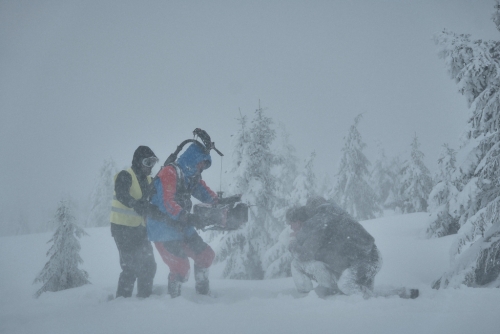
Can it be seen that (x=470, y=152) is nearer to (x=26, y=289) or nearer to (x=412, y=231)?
(x=412, y=231)

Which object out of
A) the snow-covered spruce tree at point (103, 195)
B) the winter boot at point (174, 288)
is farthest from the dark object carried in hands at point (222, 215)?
the snow-covered spruce tree at point (103, 195)

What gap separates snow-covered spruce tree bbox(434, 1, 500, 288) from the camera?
4.44 meters

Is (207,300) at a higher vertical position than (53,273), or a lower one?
higher

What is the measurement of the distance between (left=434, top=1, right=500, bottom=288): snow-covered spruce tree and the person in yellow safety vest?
16.0ft

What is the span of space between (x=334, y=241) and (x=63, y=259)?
427 inches

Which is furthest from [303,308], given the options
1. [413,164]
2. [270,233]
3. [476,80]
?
[413,164]

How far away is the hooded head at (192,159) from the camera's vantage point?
4.65 meters

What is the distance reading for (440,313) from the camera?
2.42 metres

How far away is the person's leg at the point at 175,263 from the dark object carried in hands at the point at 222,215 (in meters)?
0.61

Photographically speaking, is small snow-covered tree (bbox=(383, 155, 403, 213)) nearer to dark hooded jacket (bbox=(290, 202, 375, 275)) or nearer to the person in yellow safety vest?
dark hooded jacket (bbox=(290, 202, 375, 275))

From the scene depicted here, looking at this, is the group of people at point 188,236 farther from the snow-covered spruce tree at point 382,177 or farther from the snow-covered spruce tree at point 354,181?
the snow-covered spruce tree at point 382,177

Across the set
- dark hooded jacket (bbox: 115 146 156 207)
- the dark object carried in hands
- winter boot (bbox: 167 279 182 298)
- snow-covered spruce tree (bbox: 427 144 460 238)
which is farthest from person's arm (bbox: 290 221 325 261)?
snow-covered spruce tree (bbox: 427 144 460 238)

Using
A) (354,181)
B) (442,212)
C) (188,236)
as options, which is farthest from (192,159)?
→ (354,181)

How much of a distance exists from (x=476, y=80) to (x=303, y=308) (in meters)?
5.09
